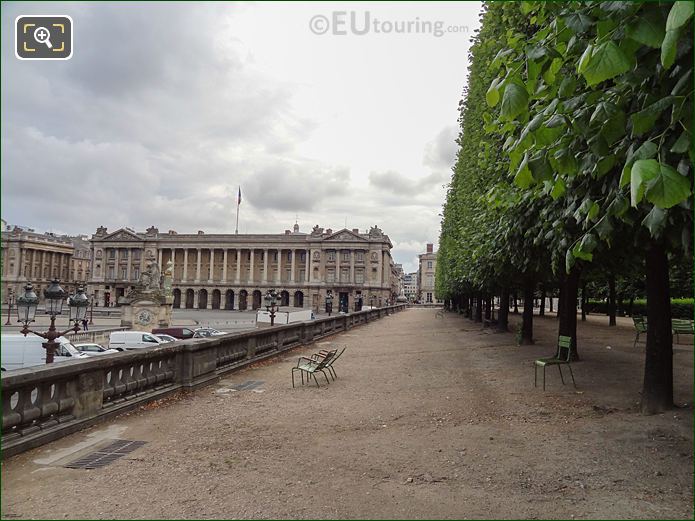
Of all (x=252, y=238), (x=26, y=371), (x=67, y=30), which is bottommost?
(x=26, y=371)

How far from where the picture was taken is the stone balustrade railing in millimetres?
6043

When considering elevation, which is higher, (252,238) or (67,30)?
(252,238)

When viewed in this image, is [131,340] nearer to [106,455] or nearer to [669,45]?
[106,455]

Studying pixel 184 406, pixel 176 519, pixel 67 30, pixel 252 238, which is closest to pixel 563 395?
pixel 184 406

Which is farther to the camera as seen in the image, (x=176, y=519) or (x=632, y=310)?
(x=632, y=310)

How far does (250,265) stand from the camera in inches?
4889

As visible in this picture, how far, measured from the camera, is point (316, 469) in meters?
5.67

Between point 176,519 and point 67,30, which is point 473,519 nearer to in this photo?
point 176,519

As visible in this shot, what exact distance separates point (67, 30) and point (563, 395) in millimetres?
9796

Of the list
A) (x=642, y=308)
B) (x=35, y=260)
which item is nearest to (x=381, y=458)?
(x=642, y=308)

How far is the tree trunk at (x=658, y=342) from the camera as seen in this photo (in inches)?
309

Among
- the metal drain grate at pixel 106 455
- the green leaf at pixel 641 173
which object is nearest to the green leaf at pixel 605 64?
the green leaf at pixel 641 173

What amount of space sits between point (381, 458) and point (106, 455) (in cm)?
336

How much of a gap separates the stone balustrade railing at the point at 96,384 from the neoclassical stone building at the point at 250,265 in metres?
105
